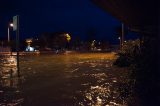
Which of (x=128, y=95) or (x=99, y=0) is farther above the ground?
(x=99, y=0)

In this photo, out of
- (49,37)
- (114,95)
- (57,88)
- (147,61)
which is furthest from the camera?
(49,37)

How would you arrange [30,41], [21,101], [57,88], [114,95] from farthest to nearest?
[30,41] < [57,88] < [114,95] < [21,101]

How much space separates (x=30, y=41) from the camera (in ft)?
347

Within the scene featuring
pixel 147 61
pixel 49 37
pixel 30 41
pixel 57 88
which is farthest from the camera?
pixel 49 37

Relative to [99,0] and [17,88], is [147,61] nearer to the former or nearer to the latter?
[99,0]

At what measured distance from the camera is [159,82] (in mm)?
12648

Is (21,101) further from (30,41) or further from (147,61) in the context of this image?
(30,41)

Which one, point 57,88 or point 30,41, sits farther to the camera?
point 30,41

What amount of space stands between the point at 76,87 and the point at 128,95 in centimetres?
343

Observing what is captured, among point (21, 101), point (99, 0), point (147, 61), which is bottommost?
point (21, 101)

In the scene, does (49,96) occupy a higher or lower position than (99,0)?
lower

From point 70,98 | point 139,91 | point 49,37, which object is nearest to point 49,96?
point 70,98

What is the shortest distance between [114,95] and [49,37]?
107m

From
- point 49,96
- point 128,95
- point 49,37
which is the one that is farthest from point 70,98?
point 49,37
